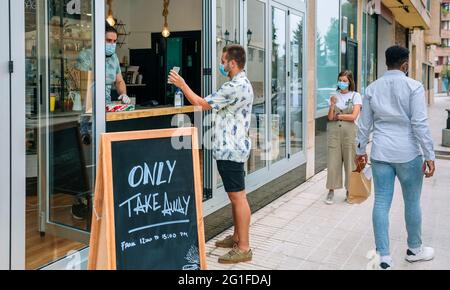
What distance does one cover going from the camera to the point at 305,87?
8102 mm

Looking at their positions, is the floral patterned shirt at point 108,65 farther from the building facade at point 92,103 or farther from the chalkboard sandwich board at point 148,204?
the chalkboard sandwich board at point 148,204

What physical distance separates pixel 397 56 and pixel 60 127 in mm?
2646

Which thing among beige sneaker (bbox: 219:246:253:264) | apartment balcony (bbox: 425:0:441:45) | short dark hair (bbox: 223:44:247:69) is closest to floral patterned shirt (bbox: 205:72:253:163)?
short dark hair (bbox: 223:44:247:69)

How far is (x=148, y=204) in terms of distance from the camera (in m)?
3.10

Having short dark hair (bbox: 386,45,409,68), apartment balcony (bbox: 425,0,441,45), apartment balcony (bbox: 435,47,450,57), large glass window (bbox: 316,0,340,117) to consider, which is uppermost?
apartment balcony (bbox: 435,47,450,57)

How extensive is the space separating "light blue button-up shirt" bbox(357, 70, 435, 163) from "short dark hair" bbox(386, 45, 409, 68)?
7 cm

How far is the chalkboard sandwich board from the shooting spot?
2.91m

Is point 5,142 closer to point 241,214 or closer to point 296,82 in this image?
point 241,214

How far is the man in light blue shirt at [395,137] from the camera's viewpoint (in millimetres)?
3988

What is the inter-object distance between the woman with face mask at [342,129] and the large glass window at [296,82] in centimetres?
114

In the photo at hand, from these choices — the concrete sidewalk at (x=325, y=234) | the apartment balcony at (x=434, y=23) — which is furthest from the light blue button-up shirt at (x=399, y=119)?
the apartment balcony at (x=434, y=23)

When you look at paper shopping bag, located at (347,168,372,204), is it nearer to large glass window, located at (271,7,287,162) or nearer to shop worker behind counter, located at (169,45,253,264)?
shop worker behind counter, located at (169,45,253,264)

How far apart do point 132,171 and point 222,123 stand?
1.36m
